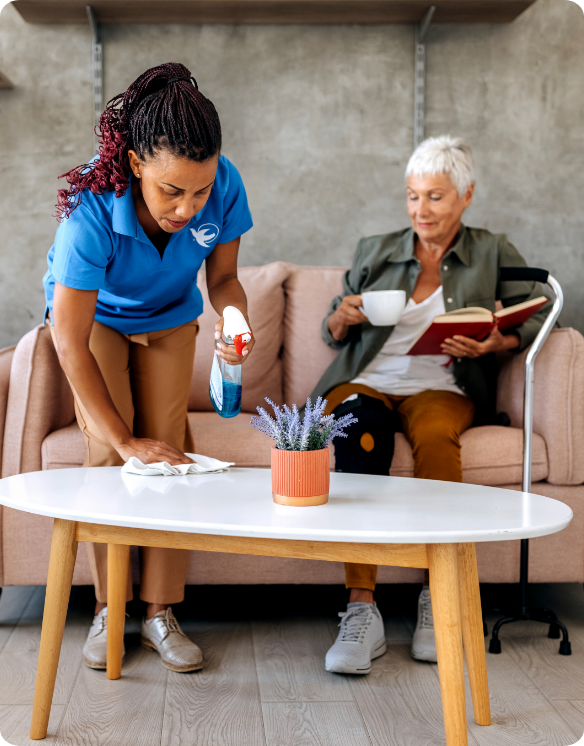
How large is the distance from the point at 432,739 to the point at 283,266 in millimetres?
1540

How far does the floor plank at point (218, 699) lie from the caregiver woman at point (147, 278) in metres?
0.06

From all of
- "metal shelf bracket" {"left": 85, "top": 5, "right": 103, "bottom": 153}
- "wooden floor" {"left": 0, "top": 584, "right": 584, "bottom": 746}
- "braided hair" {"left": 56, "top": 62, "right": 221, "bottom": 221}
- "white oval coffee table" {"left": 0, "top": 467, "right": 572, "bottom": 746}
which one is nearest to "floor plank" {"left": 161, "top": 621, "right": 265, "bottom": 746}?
"wooden floor" {"left": 0, "top": 584, "right": 584, "bottom": 746}

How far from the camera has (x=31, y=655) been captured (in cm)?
161

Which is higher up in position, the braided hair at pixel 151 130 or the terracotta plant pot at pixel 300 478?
the braided hair at pixel 151 130

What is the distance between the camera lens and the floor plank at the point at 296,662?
56.3 inches

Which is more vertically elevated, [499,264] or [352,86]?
[352,86]

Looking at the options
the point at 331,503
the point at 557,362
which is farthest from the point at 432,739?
the point at 557,362

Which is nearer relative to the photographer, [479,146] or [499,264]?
[499,264]

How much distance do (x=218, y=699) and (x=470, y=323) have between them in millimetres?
1034

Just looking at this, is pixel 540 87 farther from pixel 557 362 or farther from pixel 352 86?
pixel 557 362

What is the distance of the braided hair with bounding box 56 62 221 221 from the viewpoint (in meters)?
1.22

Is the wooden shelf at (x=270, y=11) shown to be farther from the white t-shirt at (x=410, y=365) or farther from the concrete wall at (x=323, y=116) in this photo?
the white t-shirt at (x=410, y=365)

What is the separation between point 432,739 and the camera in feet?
4.15

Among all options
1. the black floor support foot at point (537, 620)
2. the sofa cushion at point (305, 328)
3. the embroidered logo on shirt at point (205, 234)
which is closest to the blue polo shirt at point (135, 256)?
the embroidered logo on shirt at point (205, 234)
